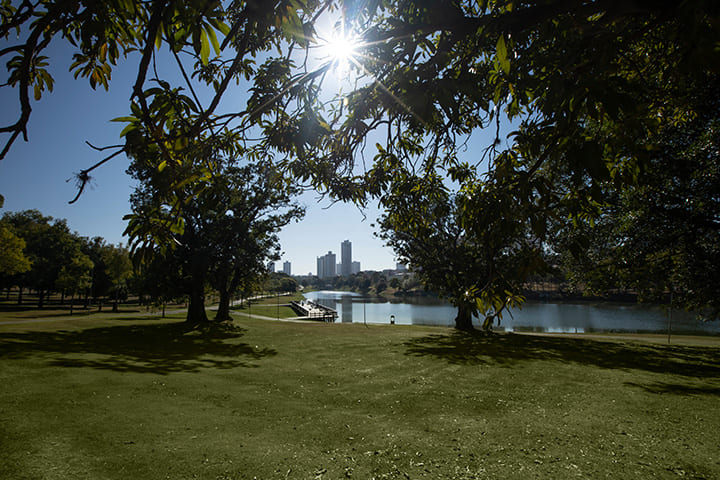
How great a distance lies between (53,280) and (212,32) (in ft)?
154

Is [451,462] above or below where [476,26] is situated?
below

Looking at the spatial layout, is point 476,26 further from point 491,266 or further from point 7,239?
point 7,239

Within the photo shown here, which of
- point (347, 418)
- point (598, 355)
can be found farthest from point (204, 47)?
point (598, 355)

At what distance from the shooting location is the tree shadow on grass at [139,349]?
8.73 metres

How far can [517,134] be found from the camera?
238 cm

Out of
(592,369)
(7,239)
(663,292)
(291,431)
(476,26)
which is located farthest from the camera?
(7,239)

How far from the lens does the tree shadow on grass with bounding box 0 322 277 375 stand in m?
8.73

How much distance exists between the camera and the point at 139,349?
1205 cm

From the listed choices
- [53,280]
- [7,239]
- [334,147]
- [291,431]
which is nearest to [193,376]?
[291,431]

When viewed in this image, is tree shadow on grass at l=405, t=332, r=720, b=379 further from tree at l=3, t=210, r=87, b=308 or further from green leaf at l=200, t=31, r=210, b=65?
tree at l=3, t=210, r=87, b=308

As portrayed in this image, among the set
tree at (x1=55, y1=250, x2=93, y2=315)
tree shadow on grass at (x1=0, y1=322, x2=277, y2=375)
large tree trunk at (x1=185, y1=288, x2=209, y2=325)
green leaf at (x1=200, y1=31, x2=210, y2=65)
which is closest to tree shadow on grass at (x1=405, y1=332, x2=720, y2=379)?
tree shadow on grass at (x1=0, y1=322, x2=277, y2=375)

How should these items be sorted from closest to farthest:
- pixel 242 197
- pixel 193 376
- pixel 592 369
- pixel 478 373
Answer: pixel 193 376
pixel 478 373
pixel 592 369
pixel 242 197

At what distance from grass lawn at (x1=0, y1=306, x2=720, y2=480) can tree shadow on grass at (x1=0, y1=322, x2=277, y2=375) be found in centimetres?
16

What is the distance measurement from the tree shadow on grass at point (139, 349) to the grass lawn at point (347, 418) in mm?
164
